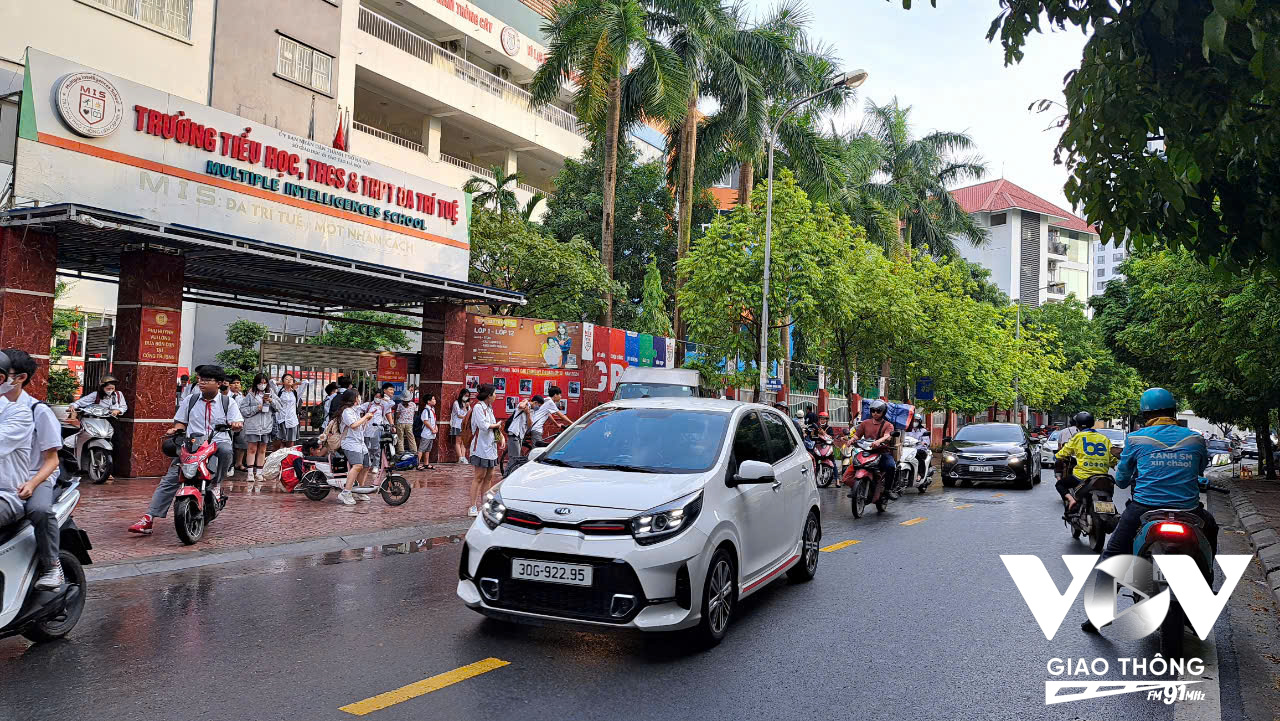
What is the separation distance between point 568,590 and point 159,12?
26.1 metres

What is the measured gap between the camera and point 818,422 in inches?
800

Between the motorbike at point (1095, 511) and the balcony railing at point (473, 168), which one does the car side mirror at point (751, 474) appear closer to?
the motorbike at point (1095, 511)

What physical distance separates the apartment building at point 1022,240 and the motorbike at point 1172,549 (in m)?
80.4

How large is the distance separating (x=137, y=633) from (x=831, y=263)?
22153mm

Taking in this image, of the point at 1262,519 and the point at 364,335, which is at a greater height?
the point at 364,335

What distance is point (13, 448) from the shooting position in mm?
5336

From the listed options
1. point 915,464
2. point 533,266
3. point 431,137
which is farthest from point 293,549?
point 431,137

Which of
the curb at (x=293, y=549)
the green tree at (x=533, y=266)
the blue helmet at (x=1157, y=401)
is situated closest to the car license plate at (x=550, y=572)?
the blue helmet at (x=1157, y=401)

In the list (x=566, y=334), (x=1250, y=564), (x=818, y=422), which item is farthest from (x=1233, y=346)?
(x=566, y=334)

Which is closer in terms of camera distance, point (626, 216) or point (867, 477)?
point (867, 477)

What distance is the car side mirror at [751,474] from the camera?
6152mm

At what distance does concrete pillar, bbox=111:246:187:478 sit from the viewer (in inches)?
577

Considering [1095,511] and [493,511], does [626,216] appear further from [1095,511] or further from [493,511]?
[493,511]

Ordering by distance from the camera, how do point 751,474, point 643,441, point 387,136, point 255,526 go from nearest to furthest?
1. point 751,474
2. point 643,441
3. point 255,526
4. point 387,136
